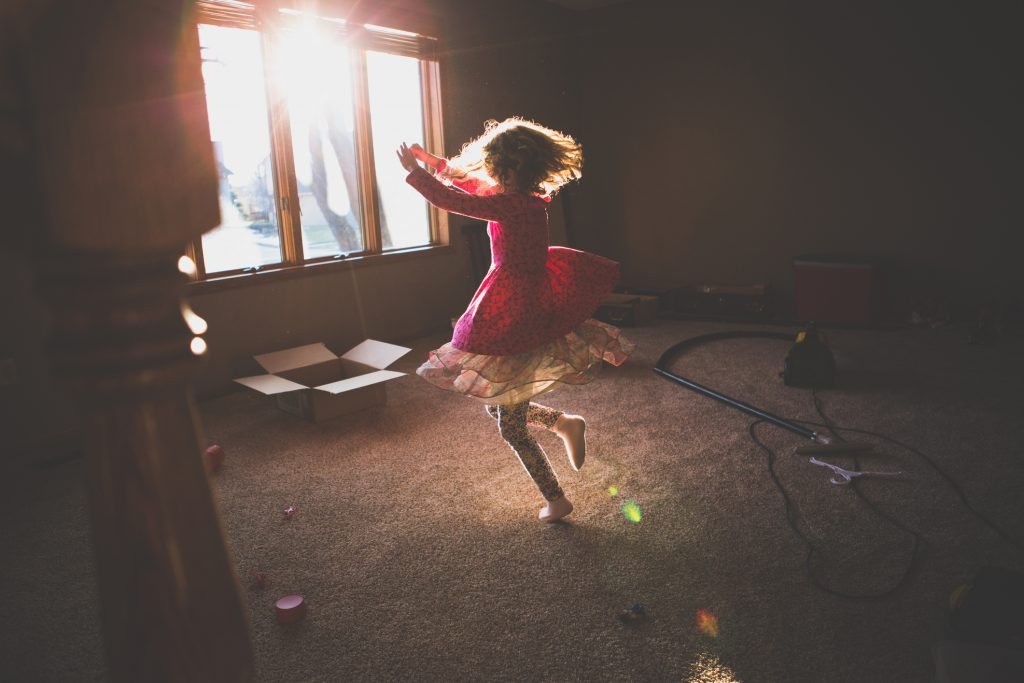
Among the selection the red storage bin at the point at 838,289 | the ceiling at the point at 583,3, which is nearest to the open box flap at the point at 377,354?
the red storage bin at the point at 838,289

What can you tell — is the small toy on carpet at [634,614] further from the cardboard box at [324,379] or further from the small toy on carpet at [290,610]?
the cardboard box at [324,379]

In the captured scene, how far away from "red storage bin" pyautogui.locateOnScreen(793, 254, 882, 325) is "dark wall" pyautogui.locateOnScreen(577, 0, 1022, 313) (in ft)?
1.01

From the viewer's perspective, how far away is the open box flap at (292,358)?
124 inches

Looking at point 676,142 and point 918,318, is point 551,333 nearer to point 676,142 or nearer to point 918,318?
point 918,318

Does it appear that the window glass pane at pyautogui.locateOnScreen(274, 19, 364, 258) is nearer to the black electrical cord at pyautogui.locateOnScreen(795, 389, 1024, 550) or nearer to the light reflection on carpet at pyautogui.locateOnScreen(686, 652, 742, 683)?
the black electrical cord at pyautogui.locateOnScreen(795, 389, 1024, 550)

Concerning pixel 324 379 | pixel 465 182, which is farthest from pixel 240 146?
pixel 465 182

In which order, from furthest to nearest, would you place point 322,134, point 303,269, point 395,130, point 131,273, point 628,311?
point 628,311, point 395,130, point 322,134, point 303,269, point 131,273

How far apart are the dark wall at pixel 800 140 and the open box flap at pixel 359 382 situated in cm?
345

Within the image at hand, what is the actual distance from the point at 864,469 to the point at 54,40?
8.32 ft

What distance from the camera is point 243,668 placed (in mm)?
454

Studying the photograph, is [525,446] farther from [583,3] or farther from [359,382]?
[583,3]

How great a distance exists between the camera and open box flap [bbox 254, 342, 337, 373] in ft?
10.4

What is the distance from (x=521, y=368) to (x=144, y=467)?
1.59 meters

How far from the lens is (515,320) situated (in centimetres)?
194
